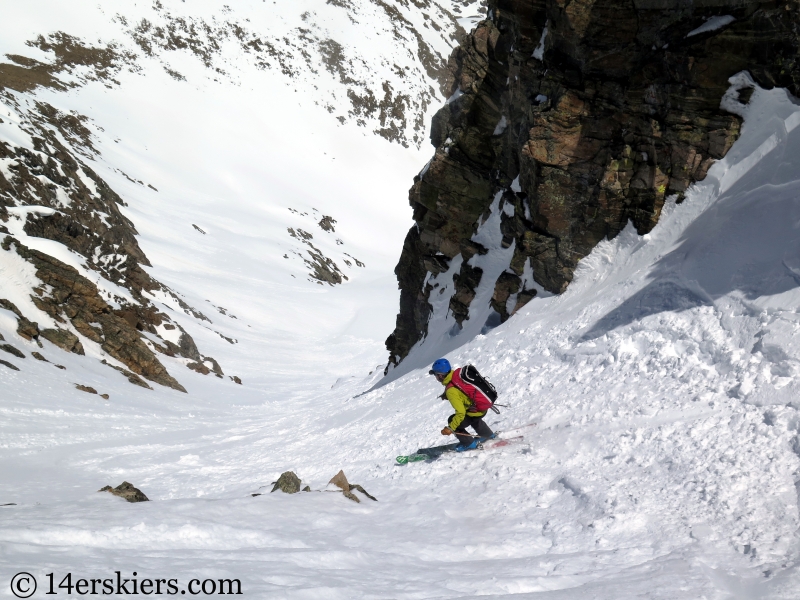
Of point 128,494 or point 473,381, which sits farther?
point 473,381

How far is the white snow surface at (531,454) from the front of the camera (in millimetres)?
5094

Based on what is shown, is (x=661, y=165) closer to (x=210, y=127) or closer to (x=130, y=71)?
(x=210, y=127)

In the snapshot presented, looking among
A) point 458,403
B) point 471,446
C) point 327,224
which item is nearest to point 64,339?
point 458,403

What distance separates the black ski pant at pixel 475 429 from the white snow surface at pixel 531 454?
329 mm

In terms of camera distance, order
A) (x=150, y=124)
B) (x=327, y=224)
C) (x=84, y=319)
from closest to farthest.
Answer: (x=84, y=319), (x=150, y=124), (x=327, y=224)

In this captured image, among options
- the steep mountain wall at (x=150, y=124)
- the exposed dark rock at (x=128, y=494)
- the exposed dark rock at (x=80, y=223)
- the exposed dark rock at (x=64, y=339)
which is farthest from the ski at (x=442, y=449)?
the exposed dark rock at (x=64, y=339)

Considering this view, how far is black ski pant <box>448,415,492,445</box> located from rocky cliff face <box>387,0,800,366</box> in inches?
275

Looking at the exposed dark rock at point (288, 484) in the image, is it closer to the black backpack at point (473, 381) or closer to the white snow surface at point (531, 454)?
the white snow surface at point (531, 454)

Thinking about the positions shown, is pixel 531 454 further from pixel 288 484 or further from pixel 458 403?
pixel 288 484

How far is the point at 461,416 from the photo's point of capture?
849 centimetres

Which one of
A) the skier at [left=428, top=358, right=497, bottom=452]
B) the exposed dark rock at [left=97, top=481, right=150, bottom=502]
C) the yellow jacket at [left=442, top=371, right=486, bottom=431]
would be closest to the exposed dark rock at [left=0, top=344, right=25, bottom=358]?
the exposed dark rock at [left=97, top=481, right=150, bottom=502]

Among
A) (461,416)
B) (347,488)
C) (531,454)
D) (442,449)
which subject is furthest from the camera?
(442,449)

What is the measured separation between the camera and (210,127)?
83750 mm

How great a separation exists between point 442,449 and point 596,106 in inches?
368
